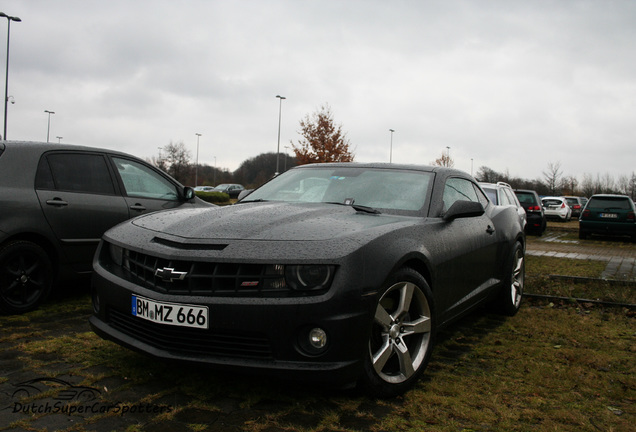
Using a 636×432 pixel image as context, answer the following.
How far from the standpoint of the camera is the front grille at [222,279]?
2.73 metres

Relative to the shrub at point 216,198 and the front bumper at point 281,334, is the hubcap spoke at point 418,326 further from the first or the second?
the shrub at point 216,198

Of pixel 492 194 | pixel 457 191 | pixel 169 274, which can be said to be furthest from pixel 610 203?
pixel 169 274

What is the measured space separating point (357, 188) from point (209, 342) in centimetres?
180

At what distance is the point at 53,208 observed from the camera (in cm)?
503

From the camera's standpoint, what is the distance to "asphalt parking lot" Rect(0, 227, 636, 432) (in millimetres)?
2633

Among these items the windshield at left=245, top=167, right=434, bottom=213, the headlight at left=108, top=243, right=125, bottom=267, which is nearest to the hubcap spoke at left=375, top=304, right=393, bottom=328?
the windshield at left=245, top=167, right=434, bottom=213

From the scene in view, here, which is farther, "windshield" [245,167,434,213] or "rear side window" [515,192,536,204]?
"rear side window" [515,192,536,204]

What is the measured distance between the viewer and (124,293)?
120 inches

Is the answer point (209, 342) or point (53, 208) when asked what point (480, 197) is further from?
point (53, 208)

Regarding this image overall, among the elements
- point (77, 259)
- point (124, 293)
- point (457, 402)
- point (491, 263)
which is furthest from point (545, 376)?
point (77, 259)

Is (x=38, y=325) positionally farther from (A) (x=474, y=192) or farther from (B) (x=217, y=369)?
(A) (x=474, y=192)

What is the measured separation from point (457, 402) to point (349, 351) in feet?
2.56

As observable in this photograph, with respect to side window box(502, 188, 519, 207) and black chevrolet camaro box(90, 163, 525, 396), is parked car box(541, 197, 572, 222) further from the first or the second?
black chevrolet camaro box(90, 163, 525, 396)

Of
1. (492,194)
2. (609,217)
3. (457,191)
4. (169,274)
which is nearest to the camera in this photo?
(169,274)
